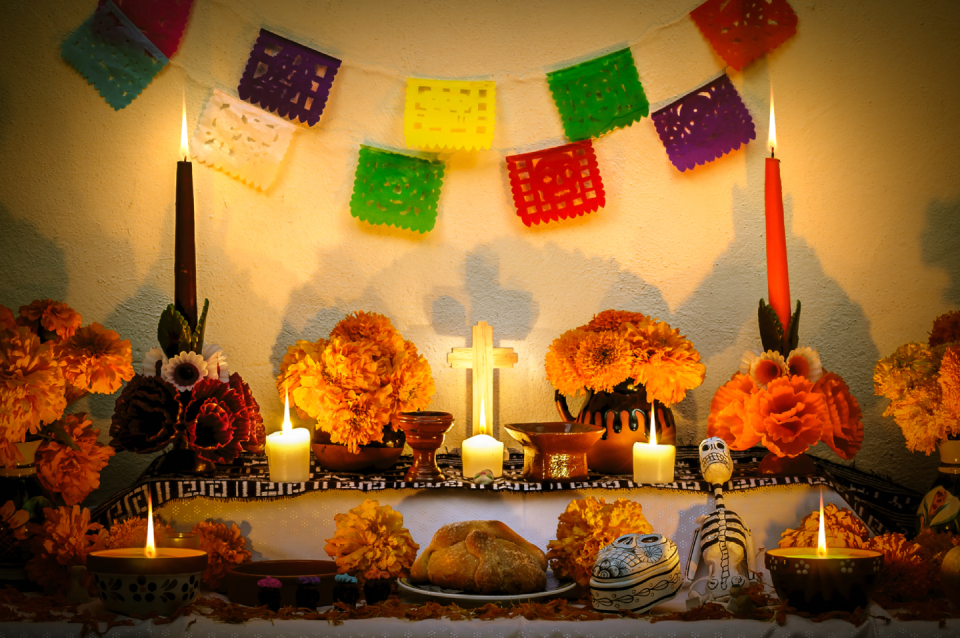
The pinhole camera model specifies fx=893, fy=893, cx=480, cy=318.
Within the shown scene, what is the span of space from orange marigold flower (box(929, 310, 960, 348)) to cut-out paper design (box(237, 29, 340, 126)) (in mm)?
1006

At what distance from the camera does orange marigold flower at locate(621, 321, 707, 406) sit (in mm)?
1255

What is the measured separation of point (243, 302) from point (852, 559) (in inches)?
40.0

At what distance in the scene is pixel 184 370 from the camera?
47.9 inches

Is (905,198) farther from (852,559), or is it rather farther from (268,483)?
(268,483)

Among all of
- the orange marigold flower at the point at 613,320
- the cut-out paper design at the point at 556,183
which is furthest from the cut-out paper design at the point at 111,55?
the orange marigold flower at the point at 613,320

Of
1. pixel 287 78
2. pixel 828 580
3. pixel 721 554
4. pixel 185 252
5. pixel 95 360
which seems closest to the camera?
pixel 828 580

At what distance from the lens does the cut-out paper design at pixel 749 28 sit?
1521 millimetres

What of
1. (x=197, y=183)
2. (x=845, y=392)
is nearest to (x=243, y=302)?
(x=197, y=183)

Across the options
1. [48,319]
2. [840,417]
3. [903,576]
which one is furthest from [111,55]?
[903,576]

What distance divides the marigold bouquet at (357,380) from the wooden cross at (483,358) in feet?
0.39

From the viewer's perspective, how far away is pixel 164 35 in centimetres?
148

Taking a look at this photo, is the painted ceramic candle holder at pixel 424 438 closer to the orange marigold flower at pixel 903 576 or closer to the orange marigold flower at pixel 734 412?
the orange marigold flower at pixel 734 412

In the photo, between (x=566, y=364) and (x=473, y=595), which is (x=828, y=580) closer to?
(x=473, y=595)

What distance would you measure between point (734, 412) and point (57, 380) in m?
0.87
